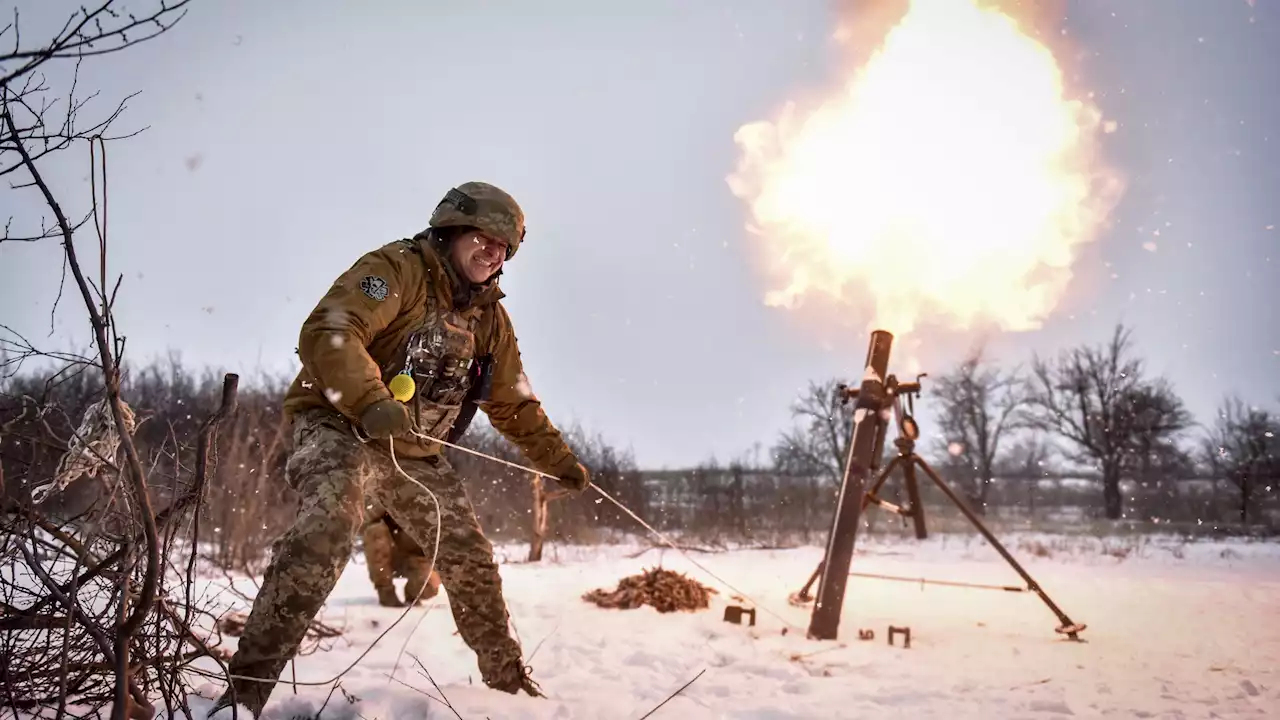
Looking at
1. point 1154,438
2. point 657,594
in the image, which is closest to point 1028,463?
point 1154,438

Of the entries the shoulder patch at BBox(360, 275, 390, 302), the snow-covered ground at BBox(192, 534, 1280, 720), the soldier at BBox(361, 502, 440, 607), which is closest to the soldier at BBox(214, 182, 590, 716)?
the shoulder patch at BBox(360, 275, 390, 302)

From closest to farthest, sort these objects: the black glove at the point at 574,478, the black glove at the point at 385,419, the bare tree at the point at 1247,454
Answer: the black glove at the point at 385,419, the black glove at the point at 574,478, the bare tree at the point at 1247,454

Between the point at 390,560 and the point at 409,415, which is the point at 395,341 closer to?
the point at 409,415

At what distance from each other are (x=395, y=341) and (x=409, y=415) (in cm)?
68

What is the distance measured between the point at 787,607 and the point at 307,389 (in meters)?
5.36

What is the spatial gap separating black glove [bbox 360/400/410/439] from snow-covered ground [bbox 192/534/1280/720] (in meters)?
1.00

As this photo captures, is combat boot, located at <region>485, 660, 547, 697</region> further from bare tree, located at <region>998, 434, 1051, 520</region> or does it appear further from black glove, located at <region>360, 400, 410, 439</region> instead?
bare tree, located at <region>998, 434, 1051, 520</region>

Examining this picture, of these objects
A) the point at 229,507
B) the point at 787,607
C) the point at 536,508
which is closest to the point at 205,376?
the point at 229,507

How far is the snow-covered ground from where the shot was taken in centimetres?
354

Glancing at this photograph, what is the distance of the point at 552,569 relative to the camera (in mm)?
10680

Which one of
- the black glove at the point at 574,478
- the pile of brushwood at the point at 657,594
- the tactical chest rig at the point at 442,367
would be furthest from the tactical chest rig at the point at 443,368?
the pile of brushwood at the point at 657,594

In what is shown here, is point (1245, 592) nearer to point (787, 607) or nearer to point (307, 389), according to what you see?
point (787, 607)

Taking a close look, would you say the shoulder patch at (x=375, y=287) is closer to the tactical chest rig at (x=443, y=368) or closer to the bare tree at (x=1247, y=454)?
the tactical chest rig at (x=443, y=368)

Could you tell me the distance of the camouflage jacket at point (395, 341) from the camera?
2.87m
